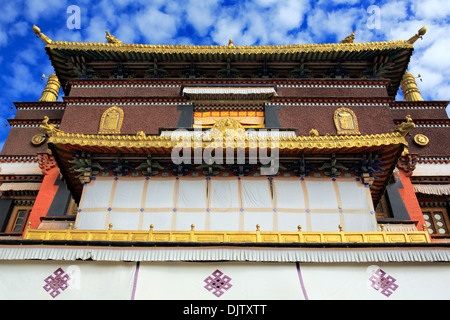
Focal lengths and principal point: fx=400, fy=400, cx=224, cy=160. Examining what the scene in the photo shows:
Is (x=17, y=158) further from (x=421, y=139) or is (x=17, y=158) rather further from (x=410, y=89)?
(x=410, y=89)

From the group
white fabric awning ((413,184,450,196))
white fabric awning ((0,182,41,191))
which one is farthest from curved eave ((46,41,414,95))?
white fabric awning ((0,182,41,191))

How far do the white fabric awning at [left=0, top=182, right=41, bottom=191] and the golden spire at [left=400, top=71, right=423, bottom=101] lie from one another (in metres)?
19.4

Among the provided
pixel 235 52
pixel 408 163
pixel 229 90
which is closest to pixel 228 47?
pixel 235 52

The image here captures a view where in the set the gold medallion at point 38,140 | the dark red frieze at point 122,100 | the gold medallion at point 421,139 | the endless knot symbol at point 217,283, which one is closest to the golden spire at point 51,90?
the gold medallion at point 38,140

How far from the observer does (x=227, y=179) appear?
12789 millimetres

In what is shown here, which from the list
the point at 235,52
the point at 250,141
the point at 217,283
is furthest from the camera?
the point at 235,52

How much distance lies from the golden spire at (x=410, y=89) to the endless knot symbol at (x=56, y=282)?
19536 millimetres

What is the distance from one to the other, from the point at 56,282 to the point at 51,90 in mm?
15788

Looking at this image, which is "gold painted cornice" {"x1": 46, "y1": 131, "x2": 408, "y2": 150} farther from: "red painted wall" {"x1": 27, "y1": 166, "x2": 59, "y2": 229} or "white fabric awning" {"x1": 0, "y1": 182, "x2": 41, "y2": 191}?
"white fabric awning" {"x1": 0, "y1": 182, "x2": 41, "y2": 191}

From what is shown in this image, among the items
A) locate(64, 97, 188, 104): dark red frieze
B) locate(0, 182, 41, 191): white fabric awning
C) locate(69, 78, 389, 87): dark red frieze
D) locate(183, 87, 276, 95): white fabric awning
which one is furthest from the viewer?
locate(69, 78, 389, 87): dark red frieze

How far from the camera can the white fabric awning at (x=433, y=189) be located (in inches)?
653

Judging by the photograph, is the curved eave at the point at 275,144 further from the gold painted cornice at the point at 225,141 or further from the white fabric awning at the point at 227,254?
the white fabric awning at the point at 227,254

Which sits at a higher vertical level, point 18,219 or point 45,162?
point 45,162

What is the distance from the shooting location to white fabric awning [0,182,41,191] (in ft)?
56.7
